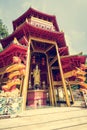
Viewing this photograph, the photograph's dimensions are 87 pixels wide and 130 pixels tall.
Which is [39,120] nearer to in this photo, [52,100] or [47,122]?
[47,122]

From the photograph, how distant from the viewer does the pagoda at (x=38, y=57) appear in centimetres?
1399

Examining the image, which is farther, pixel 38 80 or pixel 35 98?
pixel 38 80

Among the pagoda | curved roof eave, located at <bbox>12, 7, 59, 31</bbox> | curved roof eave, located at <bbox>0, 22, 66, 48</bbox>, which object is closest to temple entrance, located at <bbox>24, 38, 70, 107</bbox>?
the pagoda

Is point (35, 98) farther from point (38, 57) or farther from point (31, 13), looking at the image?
point (31, 13)

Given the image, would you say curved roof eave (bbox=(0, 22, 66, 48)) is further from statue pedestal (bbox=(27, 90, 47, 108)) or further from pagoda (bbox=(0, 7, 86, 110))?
statue pedestal (bbox=(27, 90, 47, 108))

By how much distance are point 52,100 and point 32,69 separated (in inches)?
215

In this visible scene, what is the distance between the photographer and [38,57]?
19.7 metres

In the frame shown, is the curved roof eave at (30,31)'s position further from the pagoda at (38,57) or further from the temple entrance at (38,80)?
the temple entrance at (38,80)

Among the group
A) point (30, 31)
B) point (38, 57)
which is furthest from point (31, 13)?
point (38, 57)

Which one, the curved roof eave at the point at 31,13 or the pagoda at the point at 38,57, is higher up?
the curved roof eave at the point at 31,13

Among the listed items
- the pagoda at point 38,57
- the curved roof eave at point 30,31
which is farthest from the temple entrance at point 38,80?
the curved roof eave at point 30,31

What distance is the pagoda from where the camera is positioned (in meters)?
14.0

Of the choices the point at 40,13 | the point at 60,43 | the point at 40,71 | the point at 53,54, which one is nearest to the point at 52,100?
the point at 40,71

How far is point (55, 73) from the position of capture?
20812 millimetres
